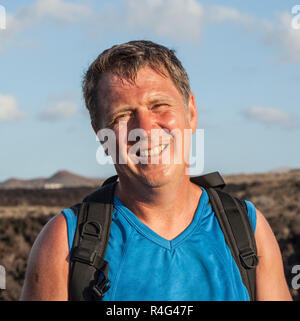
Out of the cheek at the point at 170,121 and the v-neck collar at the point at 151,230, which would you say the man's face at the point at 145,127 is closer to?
the cheek at the point at 170,121

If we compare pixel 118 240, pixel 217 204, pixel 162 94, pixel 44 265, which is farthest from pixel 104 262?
pixel 162 94

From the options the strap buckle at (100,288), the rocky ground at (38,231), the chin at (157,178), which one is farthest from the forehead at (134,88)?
the rocky ground at (38,231)

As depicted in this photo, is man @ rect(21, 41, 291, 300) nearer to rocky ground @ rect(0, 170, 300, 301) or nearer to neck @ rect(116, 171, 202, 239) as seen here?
neck @ rect(116, 171, 202, 239)

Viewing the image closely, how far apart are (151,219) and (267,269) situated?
2.66 ft

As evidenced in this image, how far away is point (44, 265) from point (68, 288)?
7.9 inches

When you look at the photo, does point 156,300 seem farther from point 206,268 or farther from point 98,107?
point 98,107

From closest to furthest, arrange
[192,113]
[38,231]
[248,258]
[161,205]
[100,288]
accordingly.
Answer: [100,288] → [248,258] → [161,205] → [192,113] → [38,231]

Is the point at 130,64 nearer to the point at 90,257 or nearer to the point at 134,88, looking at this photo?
the point at 134,88

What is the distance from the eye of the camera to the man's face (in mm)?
2971

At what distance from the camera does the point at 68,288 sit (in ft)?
9.29

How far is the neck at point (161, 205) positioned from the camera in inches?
120

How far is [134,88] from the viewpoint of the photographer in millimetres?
2998

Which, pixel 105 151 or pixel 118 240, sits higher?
pixel 105 151

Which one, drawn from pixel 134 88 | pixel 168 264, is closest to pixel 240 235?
pixel 168 264
